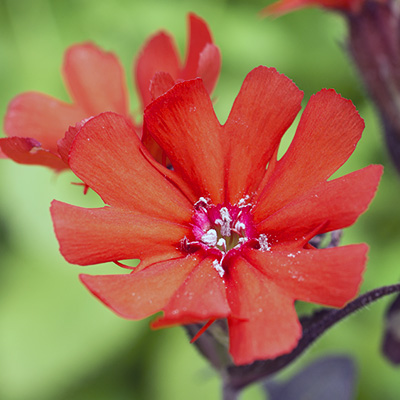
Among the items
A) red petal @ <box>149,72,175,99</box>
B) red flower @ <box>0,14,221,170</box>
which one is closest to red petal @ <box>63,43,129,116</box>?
red flower @ <box>0,14,221,170</box>

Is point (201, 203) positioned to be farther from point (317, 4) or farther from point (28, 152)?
point (317, 4)

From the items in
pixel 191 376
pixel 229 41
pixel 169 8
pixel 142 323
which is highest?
pixel 169 8

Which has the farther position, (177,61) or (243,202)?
(177,61)

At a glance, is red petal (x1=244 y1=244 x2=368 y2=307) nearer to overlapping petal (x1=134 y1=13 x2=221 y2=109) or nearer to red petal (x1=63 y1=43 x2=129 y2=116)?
overlapping petal (x1=134 y1=13 x2=221 y2=109)

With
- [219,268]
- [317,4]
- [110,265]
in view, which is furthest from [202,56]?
[110,265]

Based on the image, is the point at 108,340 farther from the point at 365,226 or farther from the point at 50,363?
the point at 365,226

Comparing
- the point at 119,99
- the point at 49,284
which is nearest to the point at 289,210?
the point at 119,99

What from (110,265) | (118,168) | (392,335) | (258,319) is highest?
(118,168)
